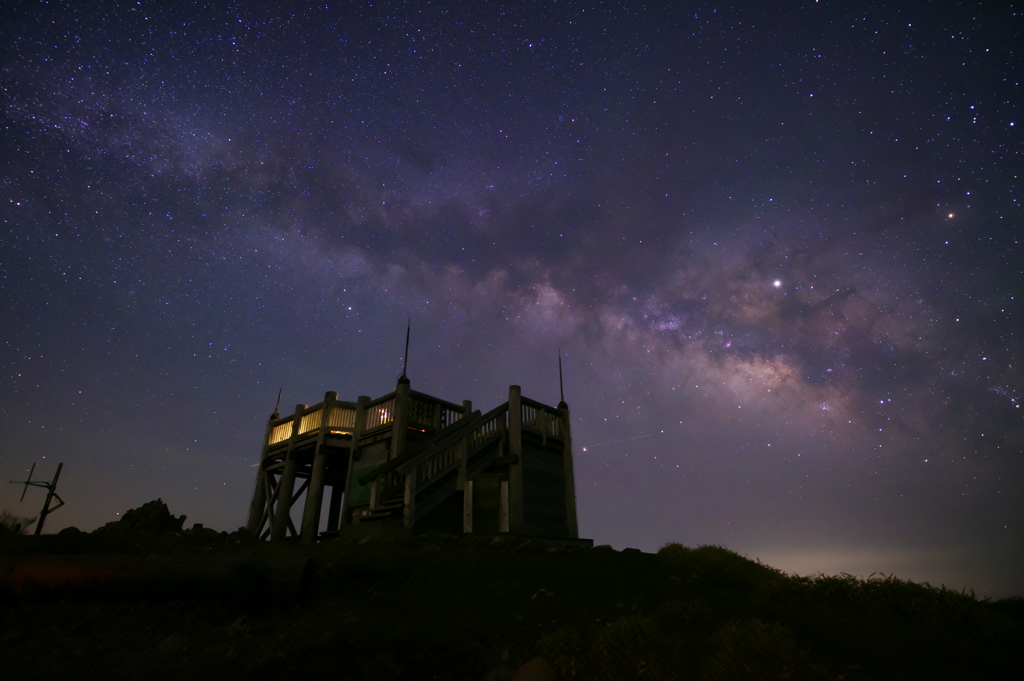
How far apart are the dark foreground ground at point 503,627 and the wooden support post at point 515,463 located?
6.00 metres

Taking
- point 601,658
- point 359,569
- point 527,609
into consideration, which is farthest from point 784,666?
point 359,569

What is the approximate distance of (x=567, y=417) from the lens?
18.3 metres

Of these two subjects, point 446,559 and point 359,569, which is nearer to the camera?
point 359,569

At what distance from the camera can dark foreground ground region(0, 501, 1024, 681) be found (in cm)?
567

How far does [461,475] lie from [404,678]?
9224mm

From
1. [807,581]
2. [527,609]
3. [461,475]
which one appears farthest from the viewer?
[461,475]

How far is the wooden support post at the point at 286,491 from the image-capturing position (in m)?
20.4

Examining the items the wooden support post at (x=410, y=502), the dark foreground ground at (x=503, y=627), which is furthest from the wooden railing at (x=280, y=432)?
the dark foreground ground at (x=503, y=627)

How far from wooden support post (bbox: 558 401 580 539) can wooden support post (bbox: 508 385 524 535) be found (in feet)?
6.86

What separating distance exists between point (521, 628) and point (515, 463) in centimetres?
919

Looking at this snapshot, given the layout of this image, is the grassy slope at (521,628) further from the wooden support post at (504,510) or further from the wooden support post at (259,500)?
the wooden support post at (259,500)

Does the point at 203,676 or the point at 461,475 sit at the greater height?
the point at 461,475

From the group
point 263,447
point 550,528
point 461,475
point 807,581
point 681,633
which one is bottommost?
point 681,633

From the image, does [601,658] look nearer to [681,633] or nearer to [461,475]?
[681,633]
